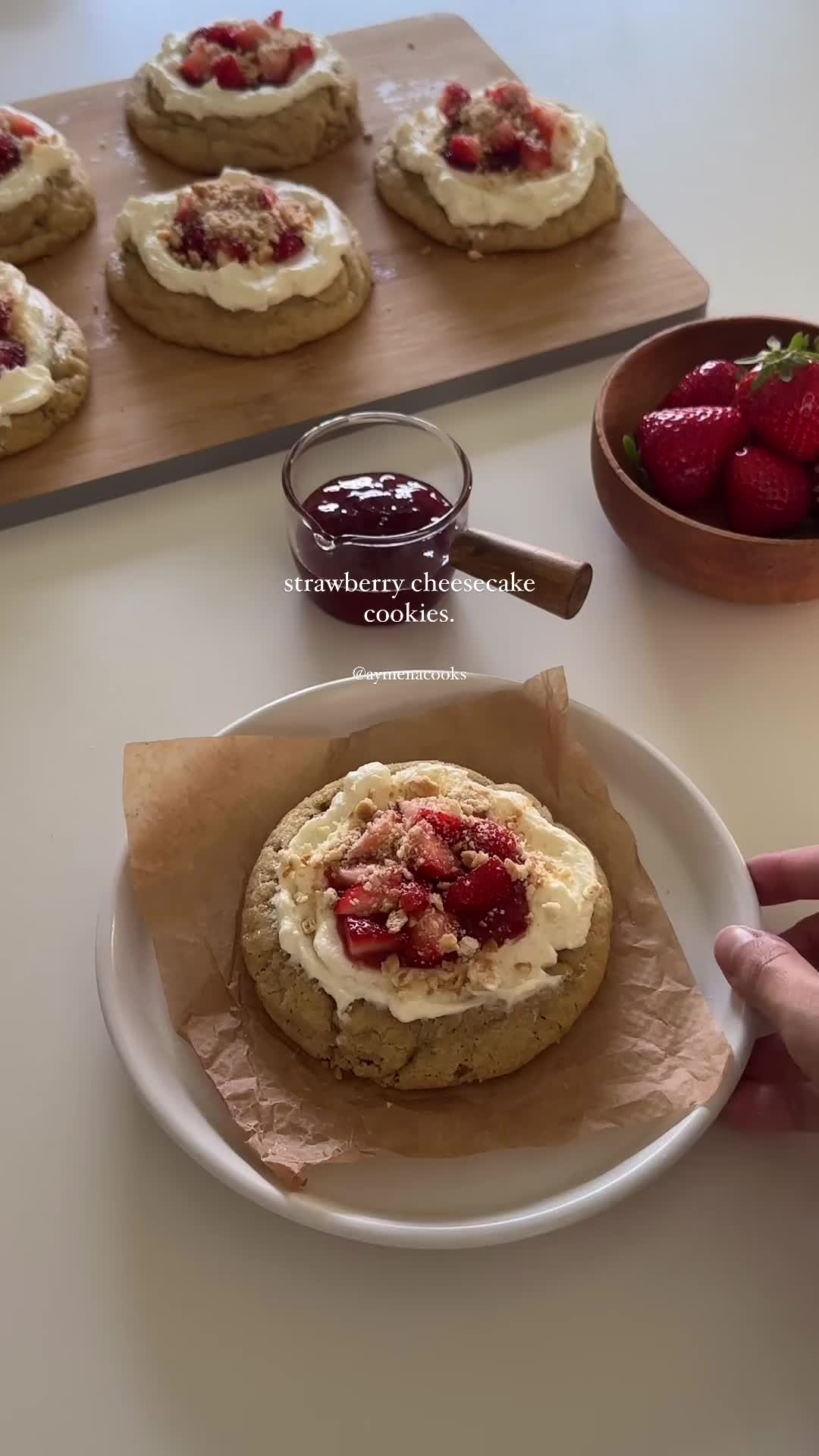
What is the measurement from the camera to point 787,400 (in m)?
1.39

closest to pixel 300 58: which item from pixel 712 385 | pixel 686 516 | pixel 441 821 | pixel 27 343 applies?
pixel 27 343

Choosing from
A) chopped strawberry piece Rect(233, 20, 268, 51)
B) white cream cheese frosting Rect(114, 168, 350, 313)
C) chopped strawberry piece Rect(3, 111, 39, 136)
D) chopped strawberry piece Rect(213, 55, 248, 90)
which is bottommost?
white cream cheese frosting Rect(114, 168, 350, 313)

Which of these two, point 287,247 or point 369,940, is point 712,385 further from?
point 369,940

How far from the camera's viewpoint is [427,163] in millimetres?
1861

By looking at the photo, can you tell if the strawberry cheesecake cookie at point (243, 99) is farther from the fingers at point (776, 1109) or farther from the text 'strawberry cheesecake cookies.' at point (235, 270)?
the fingers at point (776, 1109)

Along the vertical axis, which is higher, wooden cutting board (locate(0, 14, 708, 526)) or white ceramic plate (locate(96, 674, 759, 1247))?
wooden cutting board (locate(0, 14, 708, 526))

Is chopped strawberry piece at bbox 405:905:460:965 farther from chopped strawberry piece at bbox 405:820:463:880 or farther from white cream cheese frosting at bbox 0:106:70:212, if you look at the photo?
white cream cheese frosting at bbox 0:106:70:212

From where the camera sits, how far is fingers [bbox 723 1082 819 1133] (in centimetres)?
A: 105

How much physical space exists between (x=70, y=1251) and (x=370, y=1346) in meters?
0.27

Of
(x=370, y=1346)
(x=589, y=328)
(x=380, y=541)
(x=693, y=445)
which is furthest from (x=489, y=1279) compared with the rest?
A: (x=589, y=328)

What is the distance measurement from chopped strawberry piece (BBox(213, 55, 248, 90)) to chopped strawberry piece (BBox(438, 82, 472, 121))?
0.34 metres

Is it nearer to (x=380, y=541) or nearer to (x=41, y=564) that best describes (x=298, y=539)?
(x=380, y=541)

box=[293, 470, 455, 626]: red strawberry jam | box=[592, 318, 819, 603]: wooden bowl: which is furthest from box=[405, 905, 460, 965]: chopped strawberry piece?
box=[592, 318, 819, 603]: wooden bowl

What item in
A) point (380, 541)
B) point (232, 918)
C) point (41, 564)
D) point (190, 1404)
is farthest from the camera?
point (41, 564)
